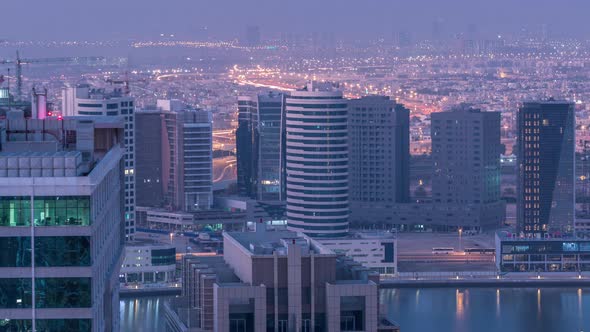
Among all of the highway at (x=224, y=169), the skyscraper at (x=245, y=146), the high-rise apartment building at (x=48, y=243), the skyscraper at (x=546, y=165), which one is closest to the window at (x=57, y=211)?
the high-rise apartment building at (x=48, y=243)

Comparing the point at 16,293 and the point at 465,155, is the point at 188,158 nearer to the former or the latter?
the point at 465,155

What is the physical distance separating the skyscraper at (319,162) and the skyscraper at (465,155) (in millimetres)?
4083

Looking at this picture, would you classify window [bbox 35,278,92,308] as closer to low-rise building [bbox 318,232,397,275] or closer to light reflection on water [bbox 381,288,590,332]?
light reflection on water [bbox 381,288,590,332]

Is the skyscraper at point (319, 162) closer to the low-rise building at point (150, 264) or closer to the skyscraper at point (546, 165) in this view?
the skyscraper at point (546, 165)

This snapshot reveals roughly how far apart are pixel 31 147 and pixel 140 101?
38233mm

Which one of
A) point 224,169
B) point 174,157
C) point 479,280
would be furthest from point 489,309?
point 224,169

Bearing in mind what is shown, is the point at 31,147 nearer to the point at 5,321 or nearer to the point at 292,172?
the point at 5,321

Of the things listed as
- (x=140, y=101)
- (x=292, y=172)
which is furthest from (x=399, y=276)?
(x=140, y=101)

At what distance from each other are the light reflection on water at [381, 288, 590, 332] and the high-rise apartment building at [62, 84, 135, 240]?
23.2 feet

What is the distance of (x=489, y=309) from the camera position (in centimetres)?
2444

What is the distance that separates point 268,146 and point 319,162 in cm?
490

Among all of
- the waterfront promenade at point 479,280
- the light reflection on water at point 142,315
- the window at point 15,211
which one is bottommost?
the light reflection on water at point 142,315

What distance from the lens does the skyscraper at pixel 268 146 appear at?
37.4 metres

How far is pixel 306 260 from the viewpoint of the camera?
914 centimetres
